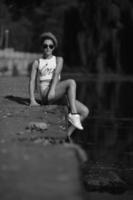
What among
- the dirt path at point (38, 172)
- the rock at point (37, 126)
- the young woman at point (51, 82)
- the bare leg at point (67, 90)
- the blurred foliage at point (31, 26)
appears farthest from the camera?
the blurred foliage at point (31, 26)

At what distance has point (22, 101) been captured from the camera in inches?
258

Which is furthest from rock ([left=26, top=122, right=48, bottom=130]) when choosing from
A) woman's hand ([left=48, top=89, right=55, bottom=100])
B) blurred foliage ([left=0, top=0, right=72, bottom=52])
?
blurred foliage ([left=0, top=0, right=72, bottom=52])

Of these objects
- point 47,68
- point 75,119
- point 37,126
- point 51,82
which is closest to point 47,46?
point 47,68

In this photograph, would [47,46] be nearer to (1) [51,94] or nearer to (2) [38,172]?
(1) [51,94]

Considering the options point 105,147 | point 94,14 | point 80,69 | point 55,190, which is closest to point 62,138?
point 55,190

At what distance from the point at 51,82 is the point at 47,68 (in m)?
0.14

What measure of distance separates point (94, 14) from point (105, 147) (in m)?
29.4

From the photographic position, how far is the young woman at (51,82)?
5.97 metres

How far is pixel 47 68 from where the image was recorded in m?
6.23

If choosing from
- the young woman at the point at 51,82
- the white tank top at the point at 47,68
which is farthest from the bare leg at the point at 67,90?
the white tank top at the point at 47,68

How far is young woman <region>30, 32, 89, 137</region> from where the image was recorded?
19.6ft

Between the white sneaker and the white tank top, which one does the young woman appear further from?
the white sneaker

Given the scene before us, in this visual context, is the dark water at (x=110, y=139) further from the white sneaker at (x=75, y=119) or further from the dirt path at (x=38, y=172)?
the dirt path at (x=38, y=172)

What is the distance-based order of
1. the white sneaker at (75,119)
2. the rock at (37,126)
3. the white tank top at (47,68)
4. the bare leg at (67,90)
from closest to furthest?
the rock at (37,126) < the white sneaker at (75,119) < the bare leg at (67,90) < the white tank top at (47,68)
